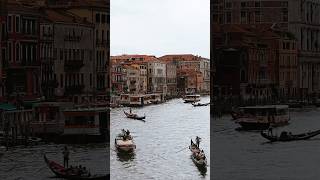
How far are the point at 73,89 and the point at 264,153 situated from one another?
2.63 meters

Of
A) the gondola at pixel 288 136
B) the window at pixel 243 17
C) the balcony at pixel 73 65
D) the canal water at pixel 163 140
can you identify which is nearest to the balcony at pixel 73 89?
the balcony at pixel 73 65

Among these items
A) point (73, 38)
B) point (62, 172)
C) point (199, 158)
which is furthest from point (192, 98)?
point (62, 172)

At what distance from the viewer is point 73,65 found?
267 inches

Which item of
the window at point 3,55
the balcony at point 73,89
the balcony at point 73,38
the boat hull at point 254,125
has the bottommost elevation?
the boat hull at point 254,125

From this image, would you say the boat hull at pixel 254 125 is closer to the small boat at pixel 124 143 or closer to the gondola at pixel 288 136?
the gondola at pixel 288 136

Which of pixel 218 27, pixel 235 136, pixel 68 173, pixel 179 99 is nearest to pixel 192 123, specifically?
pixel 179 99

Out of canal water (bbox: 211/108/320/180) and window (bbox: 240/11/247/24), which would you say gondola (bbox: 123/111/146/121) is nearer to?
canal water (bbox: 211/108/320/180)

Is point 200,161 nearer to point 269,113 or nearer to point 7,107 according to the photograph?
point 269,113

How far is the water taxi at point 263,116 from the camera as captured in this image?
7109 mm

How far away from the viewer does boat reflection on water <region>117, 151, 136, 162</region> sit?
753 cm

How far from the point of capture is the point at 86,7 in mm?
6867

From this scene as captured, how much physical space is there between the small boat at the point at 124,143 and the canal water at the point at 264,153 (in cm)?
125

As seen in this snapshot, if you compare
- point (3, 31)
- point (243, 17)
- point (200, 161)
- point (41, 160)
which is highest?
point (243, 17)

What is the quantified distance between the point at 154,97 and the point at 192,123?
81 centimetres
